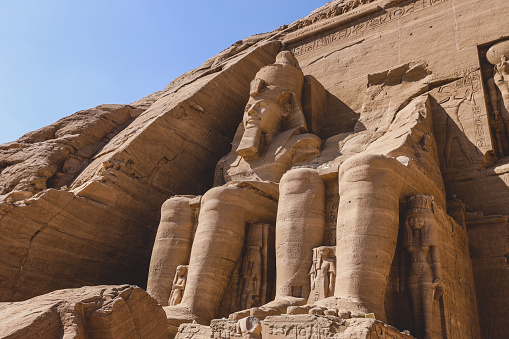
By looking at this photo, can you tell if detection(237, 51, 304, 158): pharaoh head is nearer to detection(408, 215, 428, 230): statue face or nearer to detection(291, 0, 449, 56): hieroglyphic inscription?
detection(291, 0, 449, 56): hieroglyphic inscription

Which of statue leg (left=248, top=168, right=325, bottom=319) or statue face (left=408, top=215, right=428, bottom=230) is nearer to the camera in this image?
statue face (left=408, top=215, right=428, bottom=230)

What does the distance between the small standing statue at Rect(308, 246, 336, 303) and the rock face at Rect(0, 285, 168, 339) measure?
157 centimetres

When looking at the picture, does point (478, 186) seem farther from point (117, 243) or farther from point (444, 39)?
point (117, 243)

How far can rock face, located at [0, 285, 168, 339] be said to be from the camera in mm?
2939

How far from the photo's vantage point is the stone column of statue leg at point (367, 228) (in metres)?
4.17

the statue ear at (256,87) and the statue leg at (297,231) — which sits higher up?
the statue ear at (256,87)

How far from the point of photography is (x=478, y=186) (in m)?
6.18

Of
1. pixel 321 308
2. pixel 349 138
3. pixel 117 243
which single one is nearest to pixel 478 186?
pixel 349 138

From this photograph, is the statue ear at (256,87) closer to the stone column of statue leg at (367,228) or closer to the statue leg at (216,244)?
the statue leg at (216,244)

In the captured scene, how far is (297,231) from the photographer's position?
5.02 meters

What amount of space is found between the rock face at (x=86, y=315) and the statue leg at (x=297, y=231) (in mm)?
1377

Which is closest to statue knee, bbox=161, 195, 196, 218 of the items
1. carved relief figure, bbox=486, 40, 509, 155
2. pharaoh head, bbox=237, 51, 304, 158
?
pharaoh head, bbox=237, 51, 304, 158

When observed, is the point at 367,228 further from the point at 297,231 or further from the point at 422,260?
the point at 297,231

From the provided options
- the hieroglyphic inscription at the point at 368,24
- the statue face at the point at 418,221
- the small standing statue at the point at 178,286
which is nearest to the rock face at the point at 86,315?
the small standing statue at the point at 178,286
